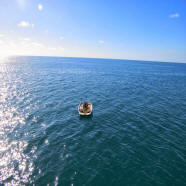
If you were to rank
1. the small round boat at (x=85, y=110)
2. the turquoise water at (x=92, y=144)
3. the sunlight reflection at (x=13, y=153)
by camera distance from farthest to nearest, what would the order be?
the small round boat at (x=85, y=110) < the turquoise water at (x=92, y=144) < the sunlight reflection at (x=13, y=153)

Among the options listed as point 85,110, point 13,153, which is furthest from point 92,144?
point 13,153

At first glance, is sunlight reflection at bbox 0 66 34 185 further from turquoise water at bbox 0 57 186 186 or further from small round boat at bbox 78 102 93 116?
small round boat at bbox 78 102 93 116

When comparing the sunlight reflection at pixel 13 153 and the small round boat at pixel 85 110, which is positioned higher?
the small round boat at pixel 85 110

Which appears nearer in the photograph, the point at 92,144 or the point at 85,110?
the point at 92,144

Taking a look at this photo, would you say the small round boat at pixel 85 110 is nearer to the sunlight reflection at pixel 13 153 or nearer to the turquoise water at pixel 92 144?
the turquoise water at pixel 92 144

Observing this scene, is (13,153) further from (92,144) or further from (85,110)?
(85,110)

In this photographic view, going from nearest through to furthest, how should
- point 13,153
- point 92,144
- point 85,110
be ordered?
point 13,153 → point 92,144 → point 85,110

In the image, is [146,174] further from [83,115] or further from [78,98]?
[78,98]

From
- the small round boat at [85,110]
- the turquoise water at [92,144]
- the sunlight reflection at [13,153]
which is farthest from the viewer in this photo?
the small round boat at [85,110]

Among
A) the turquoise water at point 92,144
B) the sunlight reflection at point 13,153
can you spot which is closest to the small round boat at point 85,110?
the turquoise water at point 92,144

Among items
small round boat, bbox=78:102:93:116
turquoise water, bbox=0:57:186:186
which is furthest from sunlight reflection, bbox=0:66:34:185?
small round boat, bbox=78:102:93:116

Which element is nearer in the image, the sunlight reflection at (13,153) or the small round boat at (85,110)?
the sunlight reflection at (13,153)
